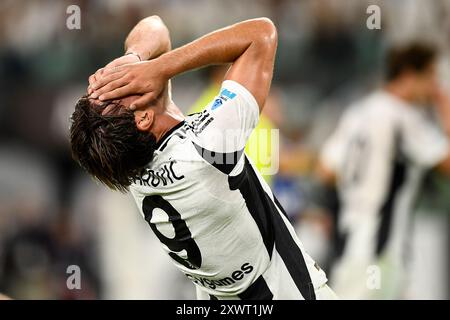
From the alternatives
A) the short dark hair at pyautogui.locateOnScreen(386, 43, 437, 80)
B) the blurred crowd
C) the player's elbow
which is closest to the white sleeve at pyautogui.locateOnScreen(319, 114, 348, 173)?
the blurred crowd

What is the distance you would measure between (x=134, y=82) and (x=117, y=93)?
0.26ft

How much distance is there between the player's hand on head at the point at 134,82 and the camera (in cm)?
320

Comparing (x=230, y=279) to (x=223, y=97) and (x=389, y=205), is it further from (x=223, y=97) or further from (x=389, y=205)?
(x=389, y=205)

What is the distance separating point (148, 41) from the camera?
3746mm

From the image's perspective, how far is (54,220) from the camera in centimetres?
752

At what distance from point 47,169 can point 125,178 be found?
14.7 feet

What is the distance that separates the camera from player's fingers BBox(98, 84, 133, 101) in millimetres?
3203

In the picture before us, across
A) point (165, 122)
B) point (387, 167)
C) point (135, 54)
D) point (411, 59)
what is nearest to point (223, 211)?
point (165, 122)

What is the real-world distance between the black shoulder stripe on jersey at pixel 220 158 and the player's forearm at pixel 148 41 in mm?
604

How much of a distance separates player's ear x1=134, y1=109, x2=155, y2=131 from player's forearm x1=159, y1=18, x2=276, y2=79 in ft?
0.55

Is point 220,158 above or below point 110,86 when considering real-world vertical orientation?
below

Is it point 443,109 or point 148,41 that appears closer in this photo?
Result: point 148,41

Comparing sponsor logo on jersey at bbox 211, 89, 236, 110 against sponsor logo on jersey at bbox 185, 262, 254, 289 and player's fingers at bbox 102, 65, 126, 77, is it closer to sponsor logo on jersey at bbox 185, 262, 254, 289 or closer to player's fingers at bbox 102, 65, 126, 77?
player's fingers at bbox 102, 65, 126, 77

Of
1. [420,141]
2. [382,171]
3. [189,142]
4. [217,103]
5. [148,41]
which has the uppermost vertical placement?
[148,41]
